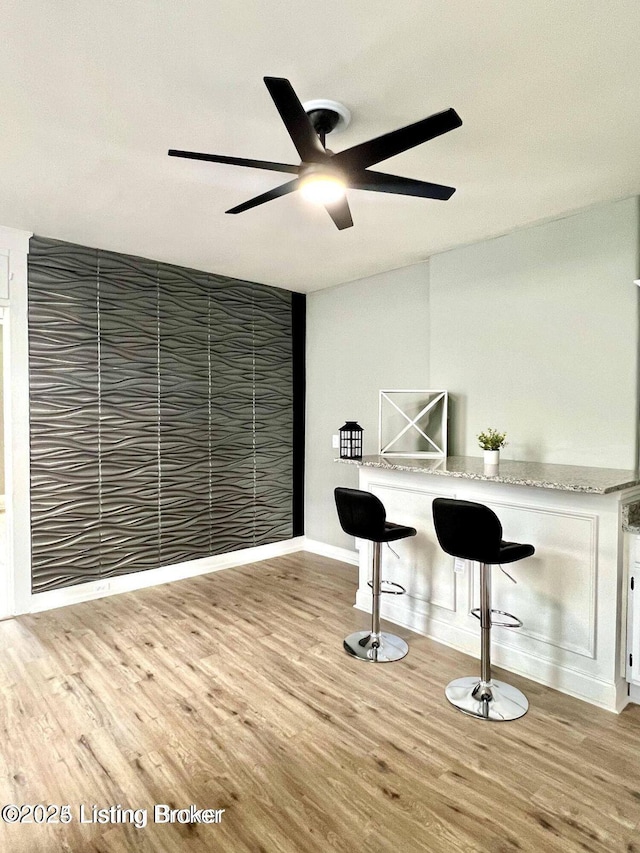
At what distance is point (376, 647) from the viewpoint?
9.96 feet

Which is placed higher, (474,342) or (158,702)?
(474,342)

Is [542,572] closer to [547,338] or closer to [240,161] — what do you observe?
[547,338]

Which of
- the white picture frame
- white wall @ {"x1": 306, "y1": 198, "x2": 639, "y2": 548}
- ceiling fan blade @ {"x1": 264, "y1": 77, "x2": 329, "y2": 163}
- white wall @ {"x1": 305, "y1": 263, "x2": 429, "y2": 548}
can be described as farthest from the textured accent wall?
ceiling fan blade @ {"x1": 264, "y1": 77, "x2": 329, "y2": 163}

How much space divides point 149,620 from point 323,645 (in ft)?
4.32

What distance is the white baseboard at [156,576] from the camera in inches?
149

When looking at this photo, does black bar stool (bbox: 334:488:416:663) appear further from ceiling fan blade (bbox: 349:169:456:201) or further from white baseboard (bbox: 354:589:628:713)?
ceiling fan blade (bbox: 349:169:456:201)

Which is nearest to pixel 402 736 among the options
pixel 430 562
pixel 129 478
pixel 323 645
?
pixel 323 645

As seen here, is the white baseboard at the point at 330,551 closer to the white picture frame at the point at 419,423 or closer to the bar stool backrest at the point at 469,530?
the white picture frame at the point at 419,423

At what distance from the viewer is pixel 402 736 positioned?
7.42ft

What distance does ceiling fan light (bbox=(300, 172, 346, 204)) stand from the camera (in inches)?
77.7

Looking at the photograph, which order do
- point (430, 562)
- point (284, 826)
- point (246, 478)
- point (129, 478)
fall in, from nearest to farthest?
point (284, 826) < point (430, 562) < point (129, 478) < point (246, 478)

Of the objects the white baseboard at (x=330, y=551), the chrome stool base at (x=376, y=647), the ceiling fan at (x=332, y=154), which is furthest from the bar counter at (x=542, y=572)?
the ceiling fan at (x=332, y=154)

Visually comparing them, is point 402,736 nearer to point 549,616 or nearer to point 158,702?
point 549,616

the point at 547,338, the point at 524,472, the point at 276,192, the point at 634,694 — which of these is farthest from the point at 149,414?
the point at 634,694
